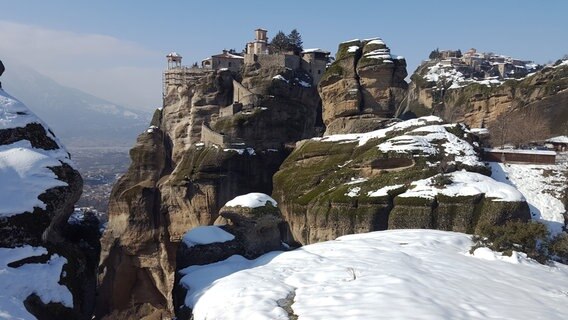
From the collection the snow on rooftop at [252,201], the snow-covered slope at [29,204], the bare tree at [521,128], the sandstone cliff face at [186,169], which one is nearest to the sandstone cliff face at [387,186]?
the sandstone cliff face at [186,169]

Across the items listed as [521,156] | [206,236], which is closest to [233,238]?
[206,236]

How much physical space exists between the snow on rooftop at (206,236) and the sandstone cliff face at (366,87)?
25.4 metres

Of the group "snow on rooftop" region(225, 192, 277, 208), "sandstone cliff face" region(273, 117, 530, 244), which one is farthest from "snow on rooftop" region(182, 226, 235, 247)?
"sandstone cliff face" region(273, 117, 530, 244)

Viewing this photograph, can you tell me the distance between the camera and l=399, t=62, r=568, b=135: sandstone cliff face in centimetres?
4834

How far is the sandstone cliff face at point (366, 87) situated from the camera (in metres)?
41.9

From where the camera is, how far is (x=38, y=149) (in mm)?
15719

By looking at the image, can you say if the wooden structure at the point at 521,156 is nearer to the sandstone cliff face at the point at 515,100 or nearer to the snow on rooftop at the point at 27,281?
the sandstone cliff face at the point at 515,100

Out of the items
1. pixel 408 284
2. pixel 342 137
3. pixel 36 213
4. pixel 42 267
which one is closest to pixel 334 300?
pixel 408 284

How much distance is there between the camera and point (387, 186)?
28.7 metres

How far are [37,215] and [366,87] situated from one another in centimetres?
3327

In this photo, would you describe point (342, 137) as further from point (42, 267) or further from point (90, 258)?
point (42, 267)

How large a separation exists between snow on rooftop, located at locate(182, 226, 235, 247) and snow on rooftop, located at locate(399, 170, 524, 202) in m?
12.9

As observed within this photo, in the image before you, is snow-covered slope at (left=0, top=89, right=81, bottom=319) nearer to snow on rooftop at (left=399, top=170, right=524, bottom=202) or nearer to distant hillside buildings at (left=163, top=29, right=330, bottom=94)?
snow on rooftop at (left=399, top=170, right=524, bottom=202)

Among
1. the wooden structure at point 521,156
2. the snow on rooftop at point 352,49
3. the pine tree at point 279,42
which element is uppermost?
the pine tree at point 279,42
